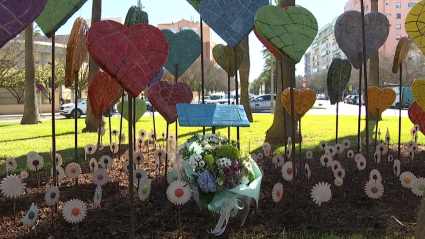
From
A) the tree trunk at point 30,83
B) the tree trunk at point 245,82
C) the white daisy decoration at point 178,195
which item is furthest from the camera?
the tree trunk at point 30,83

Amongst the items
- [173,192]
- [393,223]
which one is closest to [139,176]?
[173,192]

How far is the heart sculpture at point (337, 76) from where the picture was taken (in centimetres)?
489

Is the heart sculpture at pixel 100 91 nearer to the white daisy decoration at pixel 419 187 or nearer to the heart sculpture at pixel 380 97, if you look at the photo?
the white daisy decoration at pixel 419 187

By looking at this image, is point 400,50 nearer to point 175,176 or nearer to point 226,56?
point 226,56

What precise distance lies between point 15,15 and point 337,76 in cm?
390

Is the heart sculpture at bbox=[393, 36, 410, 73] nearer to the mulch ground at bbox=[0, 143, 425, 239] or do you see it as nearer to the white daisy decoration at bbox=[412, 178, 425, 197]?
the mulch ground at bbox=[0, 143, 425, 239]

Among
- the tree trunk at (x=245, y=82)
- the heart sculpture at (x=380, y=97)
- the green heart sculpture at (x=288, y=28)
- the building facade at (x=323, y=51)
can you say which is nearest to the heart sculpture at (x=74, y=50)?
the green heart sculpture at (x=288, y=28)

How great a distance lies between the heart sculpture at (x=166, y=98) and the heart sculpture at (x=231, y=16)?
0.80 m

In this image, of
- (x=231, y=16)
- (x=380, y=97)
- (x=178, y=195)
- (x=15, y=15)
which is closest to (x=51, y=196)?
(x=178, y=195)

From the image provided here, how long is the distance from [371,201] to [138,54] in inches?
99.4

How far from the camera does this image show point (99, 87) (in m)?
4.46

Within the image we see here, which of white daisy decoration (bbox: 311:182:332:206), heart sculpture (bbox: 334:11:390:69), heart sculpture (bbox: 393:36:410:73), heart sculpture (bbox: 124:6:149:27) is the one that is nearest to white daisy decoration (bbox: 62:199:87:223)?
white daisy decoration (bbox: 311:182:332:206)

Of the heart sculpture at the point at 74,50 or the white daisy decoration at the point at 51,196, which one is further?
the heart sculpture at the point at 74,50

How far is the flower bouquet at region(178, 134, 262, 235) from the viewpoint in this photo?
2934 millimetres
